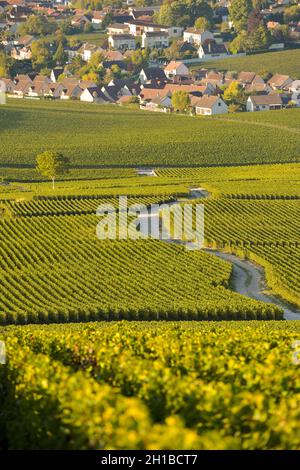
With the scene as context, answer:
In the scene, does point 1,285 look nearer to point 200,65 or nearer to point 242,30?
point 200,65

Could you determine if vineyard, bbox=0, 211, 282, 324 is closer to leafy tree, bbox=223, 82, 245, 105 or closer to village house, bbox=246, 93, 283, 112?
village house, bbox=246, 93, 283, 112

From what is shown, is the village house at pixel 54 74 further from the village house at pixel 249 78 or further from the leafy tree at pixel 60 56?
the village house at pixel 249 78

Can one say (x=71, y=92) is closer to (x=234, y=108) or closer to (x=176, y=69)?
(x=176, y=69)

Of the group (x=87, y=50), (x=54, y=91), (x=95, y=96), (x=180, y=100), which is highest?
(x=180, y=100)

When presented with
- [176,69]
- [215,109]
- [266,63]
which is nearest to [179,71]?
[176,69]

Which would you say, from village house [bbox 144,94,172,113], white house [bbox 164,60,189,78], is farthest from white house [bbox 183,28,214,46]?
village house [bbox 144,94,172,113]

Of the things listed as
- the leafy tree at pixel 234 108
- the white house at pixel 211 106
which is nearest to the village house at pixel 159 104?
the white house at pixel 211 106

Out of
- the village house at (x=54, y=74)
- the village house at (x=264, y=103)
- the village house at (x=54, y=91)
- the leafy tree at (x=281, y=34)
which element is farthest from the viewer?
the leafy tree at (x=281, y=34)
